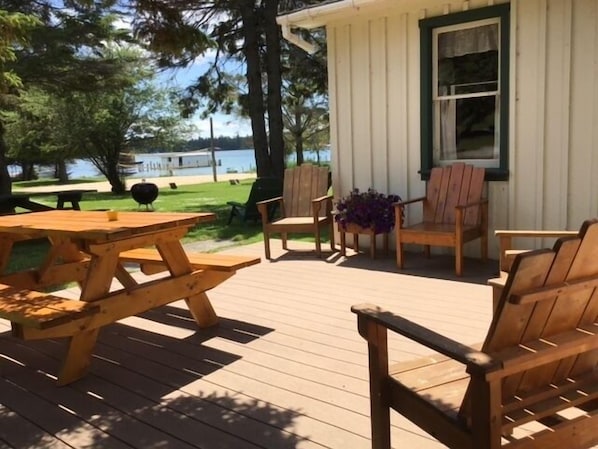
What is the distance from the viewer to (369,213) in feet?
17.7

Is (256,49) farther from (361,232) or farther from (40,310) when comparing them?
(40,310)

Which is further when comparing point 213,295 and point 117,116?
point 117,116

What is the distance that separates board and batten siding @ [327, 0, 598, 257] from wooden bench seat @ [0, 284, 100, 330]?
3.80 m

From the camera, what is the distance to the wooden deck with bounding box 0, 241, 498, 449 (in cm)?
223

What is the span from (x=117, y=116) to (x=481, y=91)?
15.6m

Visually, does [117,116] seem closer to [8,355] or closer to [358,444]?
[8,355]

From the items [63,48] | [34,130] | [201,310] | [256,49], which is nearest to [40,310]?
[201,310]

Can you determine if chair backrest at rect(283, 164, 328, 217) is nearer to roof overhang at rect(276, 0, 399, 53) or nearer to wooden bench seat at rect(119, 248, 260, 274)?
roof overhang at rect(276, 0, 399, 53)

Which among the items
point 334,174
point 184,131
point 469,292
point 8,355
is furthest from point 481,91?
point 184,131

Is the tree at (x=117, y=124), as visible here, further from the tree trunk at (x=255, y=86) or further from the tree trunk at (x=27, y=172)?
the tree trunk at (x=27, y=172)

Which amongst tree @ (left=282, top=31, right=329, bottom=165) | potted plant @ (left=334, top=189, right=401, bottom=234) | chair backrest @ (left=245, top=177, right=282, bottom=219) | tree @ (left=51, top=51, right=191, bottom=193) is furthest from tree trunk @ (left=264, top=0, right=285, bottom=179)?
tree @ (left=51, top=51, right=191, bottom=193)

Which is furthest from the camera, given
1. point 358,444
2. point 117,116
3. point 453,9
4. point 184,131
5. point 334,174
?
point 184,131

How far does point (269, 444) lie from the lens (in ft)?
6.95

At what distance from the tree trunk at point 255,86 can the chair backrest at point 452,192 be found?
5.60 meters
